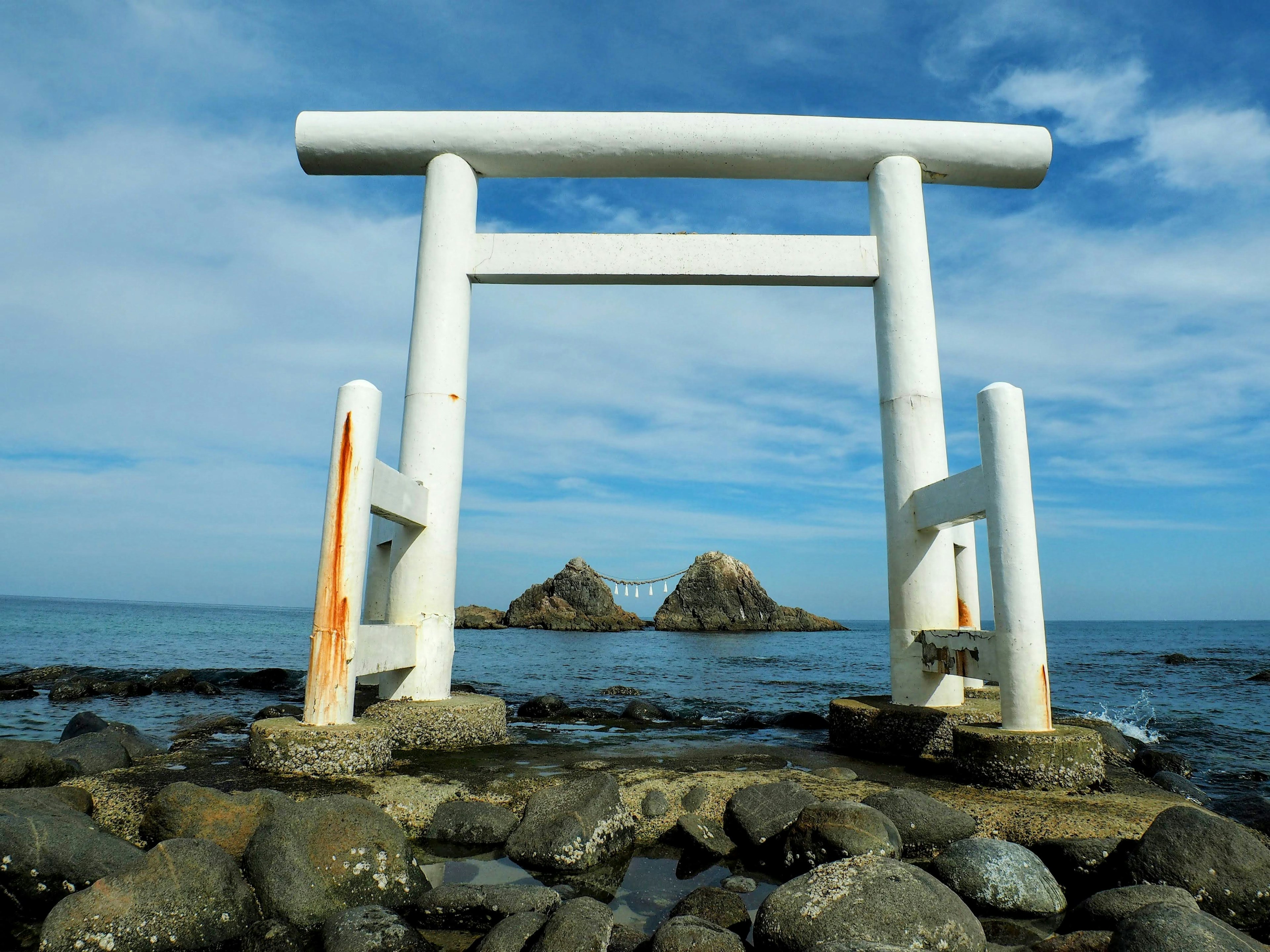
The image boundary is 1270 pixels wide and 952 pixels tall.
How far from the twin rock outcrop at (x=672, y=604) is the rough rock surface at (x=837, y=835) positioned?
60083 millimetres

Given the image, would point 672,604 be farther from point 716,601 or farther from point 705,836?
point 705,836

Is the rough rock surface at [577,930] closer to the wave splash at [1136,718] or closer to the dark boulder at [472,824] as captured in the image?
the dark boulder at [472,824]

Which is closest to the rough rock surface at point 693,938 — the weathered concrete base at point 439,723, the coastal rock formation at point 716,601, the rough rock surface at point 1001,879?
the rough rock surface at point 1001,879

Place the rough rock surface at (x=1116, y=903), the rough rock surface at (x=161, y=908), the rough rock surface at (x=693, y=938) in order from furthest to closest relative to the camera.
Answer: the rough rock surface at (x=1116, y=903)
the rough rock surface at (x=161, y=908)
the rough rock surface at (x=693, y=938)

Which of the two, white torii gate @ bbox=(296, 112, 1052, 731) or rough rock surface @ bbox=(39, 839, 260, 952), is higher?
white torii gate @ bbox=(296, 112, 1052, 731)

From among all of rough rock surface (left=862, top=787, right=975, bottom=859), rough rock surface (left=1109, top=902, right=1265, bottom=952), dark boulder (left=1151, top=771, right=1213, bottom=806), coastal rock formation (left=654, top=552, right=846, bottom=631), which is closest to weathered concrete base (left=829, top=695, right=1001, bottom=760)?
dark boulder (left=1151, top=771, right=1213, bottom=806)

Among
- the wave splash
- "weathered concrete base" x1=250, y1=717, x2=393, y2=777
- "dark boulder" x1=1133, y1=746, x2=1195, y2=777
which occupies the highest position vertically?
"weathered concrete base" x1=250, y1=717, x2=393, y2=777

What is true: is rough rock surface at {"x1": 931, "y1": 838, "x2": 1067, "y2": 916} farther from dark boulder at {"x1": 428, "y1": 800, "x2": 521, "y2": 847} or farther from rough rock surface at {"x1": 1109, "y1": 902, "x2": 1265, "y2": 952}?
dark boulder at {"x1": 428, "y1": 800, "x2": 521, "y2": 847}

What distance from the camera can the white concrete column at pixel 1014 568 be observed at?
5.44 meters

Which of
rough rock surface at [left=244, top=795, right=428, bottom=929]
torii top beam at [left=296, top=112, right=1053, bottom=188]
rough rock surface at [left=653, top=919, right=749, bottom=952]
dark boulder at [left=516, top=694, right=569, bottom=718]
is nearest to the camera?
rough rock surface at [left=653, top=919, right=749, bottom=952]

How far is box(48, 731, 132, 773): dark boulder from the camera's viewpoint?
5.88 m

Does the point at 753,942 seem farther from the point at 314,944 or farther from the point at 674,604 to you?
the point at 674,604

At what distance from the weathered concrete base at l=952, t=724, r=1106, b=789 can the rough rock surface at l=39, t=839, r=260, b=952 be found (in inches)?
177

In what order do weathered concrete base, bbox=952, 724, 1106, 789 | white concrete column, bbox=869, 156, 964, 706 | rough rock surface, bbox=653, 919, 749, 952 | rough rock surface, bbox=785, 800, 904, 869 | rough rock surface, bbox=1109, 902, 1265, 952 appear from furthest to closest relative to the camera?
white concrete column, bbox=869, 156, 964, 706 → weathered concrete base, bbox=952, 724, 1106, 789 → rough rock surface, bbox=785, 800, 904, 869 → rough rock surface, bbox=653, 919, 749, 952 → rough rock surface, bbox=1109, 902, 1265, 952
